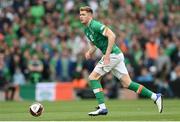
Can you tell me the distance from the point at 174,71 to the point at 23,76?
5.77 m

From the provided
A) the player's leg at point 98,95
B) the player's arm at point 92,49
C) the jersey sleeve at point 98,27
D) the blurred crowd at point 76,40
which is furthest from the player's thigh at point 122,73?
the blurred crowd at point 76,40

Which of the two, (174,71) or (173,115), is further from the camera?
(174,71)

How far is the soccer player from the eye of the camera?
17.0 m

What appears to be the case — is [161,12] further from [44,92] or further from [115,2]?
[44,92]

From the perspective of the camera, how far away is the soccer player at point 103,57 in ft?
55.8

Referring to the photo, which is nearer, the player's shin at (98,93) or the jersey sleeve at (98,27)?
the jersey sleeve at (98,27)

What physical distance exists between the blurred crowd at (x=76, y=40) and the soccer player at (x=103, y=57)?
11368 mm

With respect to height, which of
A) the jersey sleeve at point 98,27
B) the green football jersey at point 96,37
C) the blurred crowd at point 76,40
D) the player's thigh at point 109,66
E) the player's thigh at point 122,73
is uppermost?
the jersey sleeve at point 98,27

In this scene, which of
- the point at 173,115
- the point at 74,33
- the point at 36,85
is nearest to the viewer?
the point at 173,115

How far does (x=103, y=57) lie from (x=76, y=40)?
45.5 ft

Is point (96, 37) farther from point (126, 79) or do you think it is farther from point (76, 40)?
point (76, 40)

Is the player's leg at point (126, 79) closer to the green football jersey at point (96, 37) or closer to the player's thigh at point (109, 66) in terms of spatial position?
the player's thigh at point (109, 66)

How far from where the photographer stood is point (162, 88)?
28.8 m

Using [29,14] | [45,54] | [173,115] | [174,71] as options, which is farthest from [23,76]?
[173,115]
